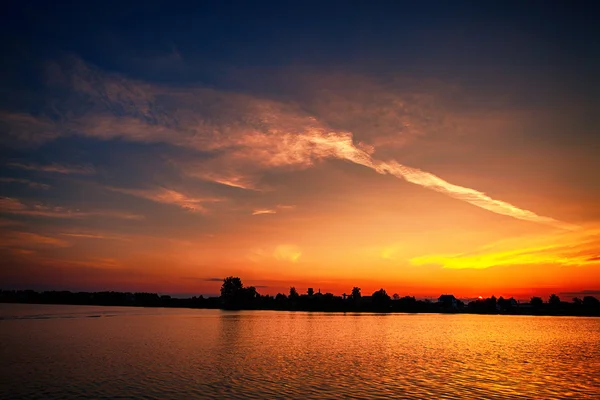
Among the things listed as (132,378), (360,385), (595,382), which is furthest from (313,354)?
(595,382)

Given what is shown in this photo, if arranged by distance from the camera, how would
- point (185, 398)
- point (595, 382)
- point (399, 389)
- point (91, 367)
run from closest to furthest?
point (185, 398) < point (399, 389) < point (595, 382) < point (91, 367)

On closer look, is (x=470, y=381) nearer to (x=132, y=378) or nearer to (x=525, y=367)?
(x=525, y=367)

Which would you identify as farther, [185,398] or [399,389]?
[399,389]

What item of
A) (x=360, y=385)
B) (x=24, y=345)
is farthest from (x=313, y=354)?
(x=24, y=345)

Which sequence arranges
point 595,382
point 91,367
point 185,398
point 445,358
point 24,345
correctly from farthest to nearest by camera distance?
point 24,345 < point 445,358 < point 91,367 < point 595,382 < point 185,398

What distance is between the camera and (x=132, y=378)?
46031 mm

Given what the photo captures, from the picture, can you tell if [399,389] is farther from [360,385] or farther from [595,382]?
[595,382]

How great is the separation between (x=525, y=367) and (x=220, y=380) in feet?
139

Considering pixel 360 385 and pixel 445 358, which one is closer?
pixel 360 385

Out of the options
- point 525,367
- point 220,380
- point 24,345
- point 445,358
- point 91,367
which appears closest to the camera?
point 220,380

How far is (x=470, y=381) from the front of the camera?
1864 inches

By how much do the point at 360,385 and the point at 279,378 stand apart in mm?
9024

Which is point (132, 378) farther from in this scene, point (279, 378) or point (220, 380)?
point (279, 378)

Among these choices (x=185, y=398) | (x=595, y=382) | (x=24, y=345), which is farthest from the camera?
(x=24, y=345)
